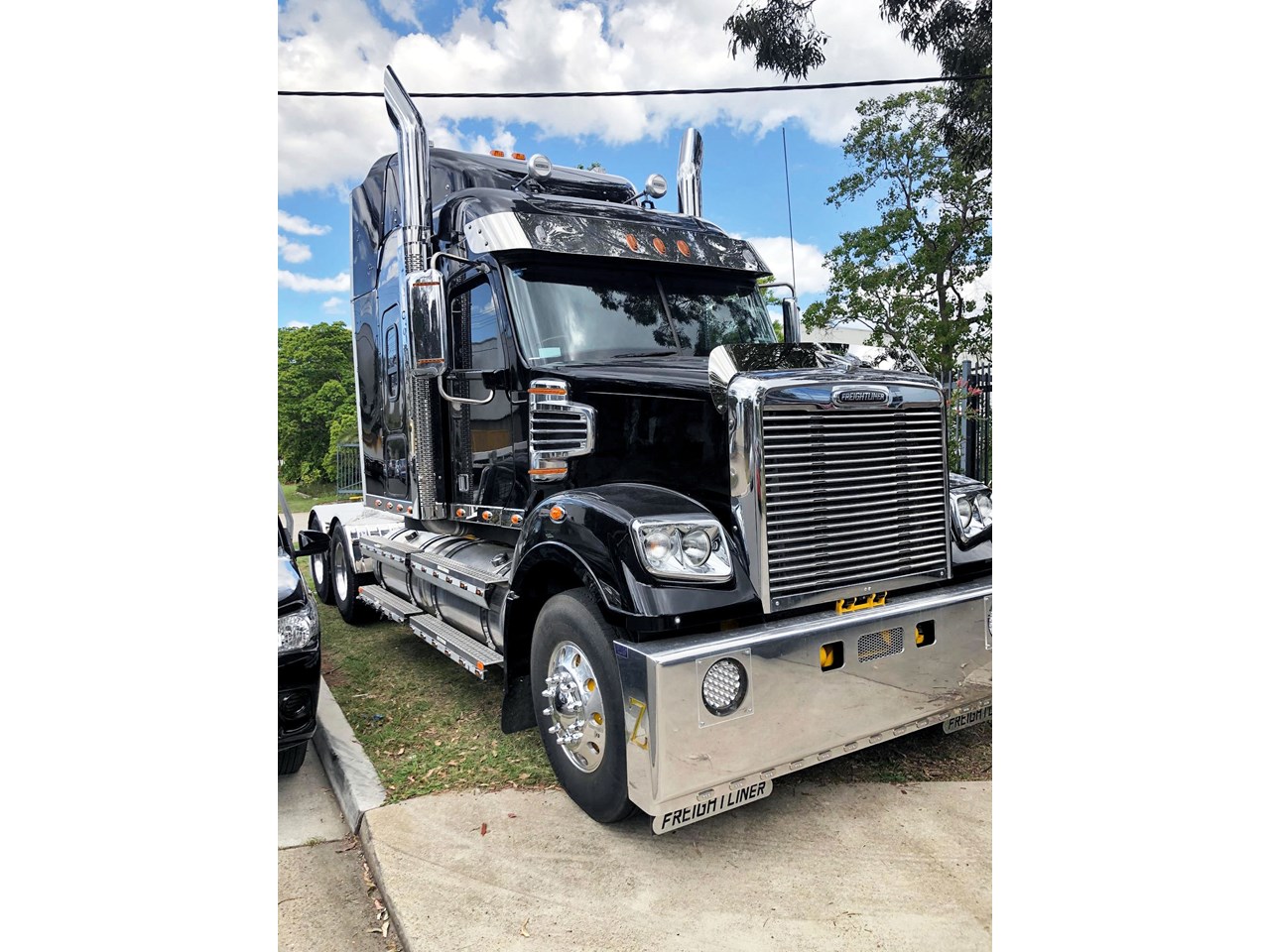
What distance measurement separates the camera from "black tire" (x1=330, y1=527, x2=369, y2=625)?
7242 mm

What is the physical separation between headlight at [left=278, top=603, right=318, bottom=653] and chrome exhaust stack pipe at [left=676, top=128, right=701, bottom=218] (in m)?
3.73

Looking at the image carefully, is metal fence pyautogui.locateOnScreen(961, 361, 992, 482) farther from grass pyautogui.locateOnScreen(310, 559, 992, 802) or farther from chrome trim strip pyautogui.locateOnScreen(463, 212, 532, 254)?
chrome trim strip pyautogui.locateOnScreen(463, 212, 532, 254)

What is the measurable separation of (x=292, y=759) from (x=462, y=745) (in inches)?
33.2

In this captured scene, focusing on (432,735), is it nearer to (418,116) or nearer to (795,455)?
(795,455)

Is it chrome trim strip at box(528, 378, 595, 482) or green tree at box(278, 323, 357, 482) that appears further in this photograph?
green tree at box(278, 323, 357, 482)

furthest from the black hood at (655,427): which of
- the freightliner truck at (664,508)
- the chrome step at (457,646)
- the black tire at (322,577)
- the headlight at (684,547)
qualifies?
the black tire at (322,577)

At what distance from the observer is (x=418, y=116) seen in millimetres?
4730

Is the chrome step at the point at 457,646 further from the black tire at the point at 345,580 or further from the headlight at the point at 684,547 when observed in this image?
the black tire at the point at 345,580

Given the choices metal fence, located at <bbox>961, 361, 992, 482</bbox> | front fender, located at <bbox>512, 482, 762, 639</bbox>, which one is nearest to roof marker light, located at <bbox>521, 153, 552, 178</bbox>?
front fender, located at <bbox>512, 482, 762, 639</bbox>

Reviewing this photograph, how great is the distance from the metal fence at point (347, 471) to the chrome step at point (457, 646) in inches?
106

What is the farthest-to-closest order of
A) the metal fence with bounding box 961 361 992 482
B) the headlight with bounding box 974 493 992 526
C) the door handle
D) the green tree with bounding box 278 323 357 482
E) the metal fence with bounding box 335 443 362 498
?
the metal fence with bounding box 961 361 992 482 → the green tree with bounding box 278 323 357 482 → the metal fence with bounding box 335 443 362 498 → the door handle → the headlight with bounding box 974 493 992 526

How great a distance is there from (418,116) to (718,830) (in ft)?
13.3

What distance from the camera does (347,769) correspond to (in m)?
4.07
